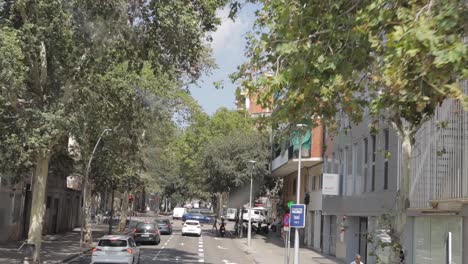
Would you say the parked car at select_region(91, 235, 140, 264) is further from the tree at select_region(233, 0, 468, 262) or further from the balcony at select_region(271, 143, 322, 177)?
the tree at select_region(233, 0, 468, 262)

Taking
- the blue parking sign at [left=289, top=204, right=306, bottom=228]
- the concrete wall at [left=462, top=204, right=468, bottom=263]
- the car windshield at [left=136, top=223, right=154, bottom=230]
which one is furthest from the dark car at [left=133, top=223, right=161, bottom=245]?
the concrete wall at [left=462, top=204, right=468, bottom=263]

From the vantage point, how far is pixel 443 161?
1684 centimetres

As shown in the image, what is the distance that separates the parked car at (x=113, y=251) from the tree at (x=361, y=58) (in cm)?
1483

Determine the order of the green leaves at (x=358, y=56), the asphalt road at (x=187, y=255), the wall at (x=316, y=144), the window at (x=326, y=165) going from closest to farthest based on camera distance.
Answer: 1. the green leaves at (x=358, y=56)
2. the asphalt road at (x=187, y=255)
3. the window at (x=326, y=165)
4. the wall at (x=316, y=144)

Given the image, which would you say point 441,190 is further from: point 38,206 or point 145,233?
point 145,233

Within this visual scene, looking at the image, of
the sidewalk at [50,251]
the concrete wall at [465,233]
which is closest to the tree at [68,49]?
the sidewalk at [50,251]

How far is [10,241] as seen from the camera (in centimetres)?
3400

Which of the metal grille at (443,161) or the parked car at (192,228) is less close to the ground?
the metal grille at (443,161)

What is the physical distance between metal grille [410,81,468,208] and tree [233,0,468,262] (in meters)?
6.30

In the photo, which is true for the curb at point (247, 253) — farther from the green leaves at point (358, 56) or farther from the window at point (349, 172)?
the green leaves at point (358, 56)

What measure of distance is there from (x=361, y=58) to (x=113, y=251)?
17327 mm

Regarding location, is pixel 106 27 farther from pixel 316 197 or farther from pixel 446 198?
pixel 316 197

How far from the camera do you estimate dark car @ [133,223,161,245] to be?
39.4 meters

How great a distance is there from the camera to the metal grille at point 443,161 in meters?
15.5
